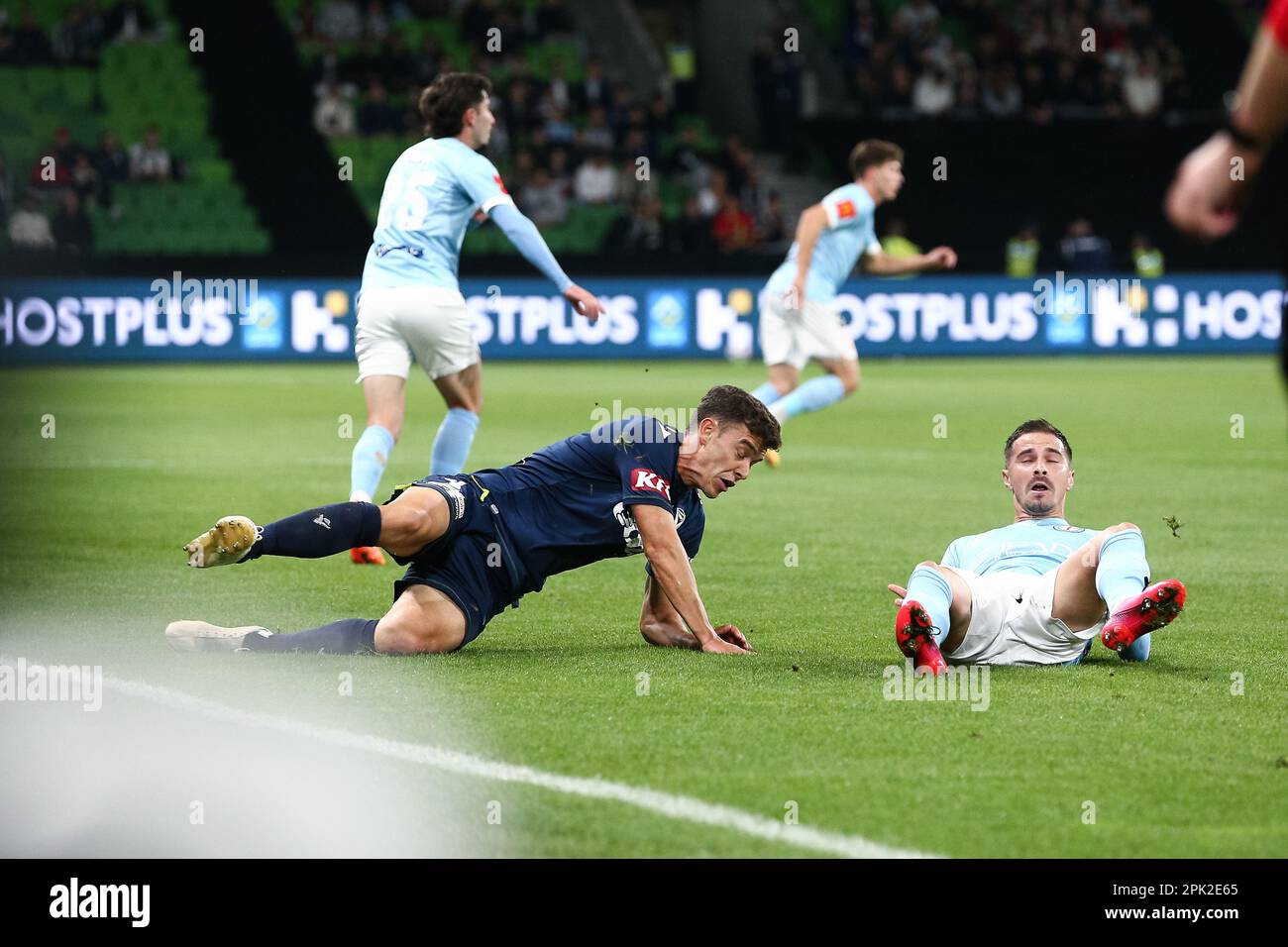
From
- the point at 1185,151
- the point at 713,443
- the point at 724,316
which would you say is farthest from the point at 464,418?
the point at 1185,151

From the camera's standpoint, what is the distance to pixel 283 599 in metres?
8.02

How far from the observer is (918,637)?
5977 mm

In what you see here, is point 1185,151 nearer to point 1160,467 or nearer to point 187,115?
point 187,115

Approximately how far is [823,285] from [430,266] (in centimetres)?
581

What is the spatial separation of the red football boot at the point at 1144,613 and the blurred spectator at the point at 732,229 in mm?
23061

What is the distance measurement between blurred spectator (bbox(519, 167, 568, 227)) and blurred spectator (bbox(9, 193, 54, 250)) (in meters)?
6.94

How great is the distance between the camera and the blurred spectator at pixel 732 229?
2902cm

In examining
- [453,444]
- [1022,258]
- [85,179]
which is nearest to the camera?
[453,444]

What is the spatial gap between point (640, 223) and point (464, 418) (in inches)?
736

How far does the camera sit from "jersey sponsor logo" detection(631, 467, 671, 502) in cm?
643

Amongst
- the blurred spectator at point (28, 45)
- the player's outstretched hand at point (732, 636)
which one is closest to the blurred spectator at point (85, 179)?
the blurred spectator at point (28, 45)

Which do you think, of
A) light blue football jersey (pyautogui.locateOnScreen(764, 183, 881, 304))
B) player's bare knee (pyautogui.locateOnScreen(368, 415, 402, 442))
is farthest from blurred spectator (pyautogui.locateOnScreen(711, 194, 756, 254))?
player's bare knee (pyautogui.locateOnScreen(368, 415, 402, 442))
